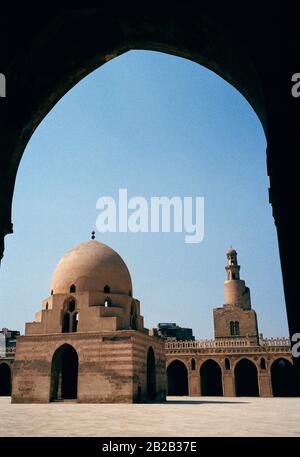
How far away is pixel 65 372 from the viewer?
23.0m

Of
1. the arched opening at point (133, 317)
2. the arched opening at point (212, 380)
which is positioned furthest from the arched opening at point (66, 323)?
the arched opening at point (212, 380)

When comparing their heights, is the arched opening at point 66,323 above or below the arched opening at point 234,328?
below

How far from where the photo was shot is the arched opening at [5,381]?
3428cm

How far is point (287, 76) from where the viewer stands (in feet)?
12.9

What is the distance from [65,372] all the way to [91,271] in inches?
229

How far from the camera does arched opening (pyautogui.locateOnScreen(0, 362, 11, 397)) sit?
1350 inches

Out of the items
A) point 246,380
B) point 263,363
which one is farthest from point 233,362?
point 246,380

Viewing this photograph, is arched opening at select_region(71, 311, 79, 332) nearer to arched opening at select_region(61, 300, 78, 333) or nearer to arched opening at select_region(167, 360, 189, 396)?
arched opening at select_region(61, 300, 78, 333)

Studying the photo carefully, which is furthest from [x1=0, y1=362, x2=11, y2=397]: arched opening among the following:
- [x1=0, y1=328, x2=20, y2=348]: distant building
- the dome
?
the dome

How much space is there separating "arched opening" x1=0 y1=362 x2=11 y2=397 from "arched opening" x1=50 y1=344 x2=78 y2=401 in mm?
13636

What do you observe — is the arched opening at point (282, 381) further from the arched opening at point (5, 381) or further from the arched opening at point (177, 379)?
the arched opening at point (5, 381)

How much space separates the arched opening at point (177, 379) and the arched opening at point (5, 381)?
13.4 metres

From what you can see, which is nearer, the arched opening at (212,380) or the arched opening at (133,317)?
the arched opening at (133,317)
